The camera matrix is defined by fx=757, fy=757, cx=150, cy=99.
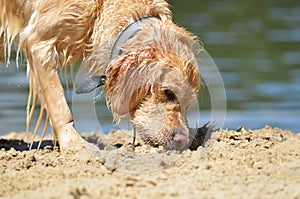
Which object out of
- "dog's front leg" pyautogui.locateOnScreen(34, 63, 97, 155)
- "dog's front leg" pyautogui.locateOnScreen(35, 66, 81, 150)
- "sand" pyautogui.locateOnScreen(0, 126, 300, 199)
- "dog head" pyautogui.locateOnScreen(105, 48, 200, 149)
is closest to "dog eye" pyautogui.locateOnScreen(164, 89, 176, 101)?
"dog head" pyautogui.locateOnScreen(105, 48, 200, 149)

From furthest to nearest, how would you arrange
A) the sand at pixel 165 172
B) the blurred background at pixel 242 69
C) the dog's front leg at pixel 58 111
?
the blurred background at pixel 242 69, the dog's front leg at pixel 58 111, the sand at pixel 165 172

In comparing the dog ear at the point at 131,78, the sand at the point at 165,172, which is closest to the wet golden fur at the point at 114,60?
the dog ear at the point at 131,78

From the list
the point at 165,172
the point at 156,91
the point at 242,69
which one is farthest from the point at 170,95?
the point at 242,69

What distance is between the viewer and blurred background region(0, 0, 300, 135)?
10.8 meters

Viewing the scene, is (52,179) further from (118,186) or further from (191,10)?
(191,10)

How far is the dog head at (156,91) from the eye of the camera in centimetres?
643

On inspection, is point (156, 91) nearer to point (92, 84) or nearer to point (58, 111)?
point (92, 84)

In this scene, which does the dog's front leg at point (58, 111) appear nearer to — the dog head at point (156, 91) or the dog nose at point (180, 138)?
the dog head at point (156, 91)

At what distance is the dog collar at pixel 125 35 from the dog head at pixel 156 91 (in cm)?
14

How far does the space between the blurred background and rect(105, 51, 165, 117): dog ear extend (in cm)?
65

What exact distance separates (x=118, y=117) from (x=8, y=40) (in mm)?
1716

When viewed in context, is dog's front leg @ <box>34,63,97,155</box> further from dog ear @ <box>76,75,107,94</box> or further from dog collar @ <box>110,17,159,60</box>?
dog collar @ <box>110,17,159,60</box>

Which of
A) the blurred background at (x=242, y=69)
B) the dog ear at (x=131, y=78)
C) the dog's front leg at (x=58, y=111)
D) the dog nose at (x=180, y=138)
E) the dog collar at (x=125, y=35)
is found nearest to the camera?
the dog nose at (x=180, y=138)

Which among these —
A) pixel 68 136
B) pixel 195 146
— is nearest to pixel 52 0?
pixel 68 136
